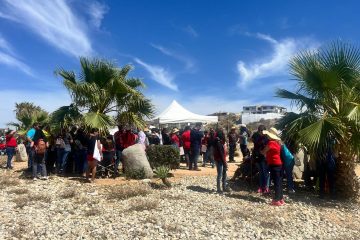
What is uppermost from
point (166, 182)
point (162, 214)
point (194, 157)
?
point (194, 157)

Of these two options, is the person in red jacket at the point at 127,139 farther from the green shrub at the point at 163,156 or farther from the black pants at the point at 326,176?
the black pants at the point at 326,176

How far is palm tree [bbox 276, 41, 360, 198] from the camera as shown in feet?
28.5

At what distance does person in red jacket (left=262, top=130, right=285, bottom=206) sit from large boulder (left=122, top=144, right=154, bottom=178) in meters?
3.79

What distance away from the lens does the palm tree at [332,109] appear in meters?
8.70

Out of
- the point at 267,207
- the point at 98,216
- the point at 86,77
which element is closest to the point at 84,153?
the point at 86,77

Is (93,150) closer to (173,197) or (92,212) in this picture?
(173,197)

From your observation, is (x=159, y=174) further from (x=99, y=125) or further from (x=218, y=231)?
(x=218, y=231)

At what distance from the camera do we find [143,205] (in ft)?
26.0

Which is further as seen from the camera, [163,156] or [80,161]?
[163,156]

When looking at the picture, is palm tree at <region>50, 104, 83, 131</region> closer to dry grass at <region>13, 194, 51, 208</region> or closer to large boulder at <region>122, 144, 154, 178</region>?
large boulder at <region>122, 144, 154, 178</region>

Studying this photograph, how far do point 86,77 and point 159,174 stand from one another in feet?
13.6

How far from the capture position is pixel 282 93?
9930 mm

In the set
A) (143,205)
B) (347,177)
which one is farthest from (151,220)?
(347,177)

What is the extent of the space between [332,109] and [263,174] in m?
2.26
